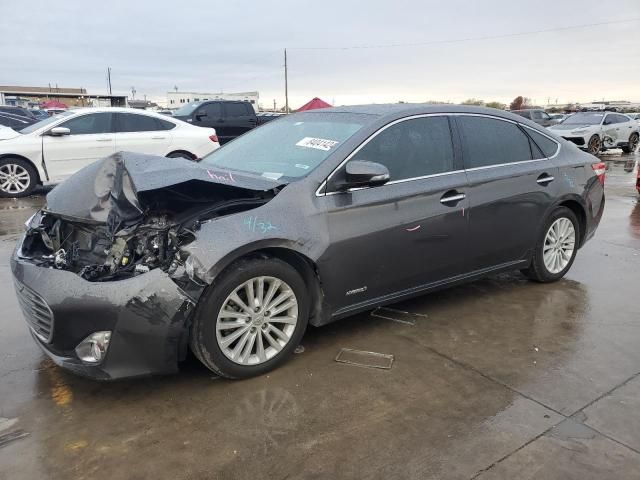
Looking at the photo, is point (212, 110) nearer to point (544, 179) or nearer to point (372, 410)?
point (544, 179)

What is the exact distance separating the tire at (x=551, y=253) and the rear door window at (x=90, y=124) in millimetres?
8217

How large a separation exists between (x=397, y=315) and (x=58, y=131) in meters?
7.90

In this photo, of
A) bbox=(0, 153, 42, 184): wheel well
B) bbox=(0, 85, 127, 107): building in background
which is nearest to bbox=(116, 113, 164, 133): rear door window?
bbox=(0, 153, 42, 184): wheel well

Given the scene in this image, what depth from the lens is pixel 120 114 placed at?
33.4 feet

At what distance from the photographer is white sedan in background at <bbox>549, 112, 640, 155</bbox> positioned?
19.1m

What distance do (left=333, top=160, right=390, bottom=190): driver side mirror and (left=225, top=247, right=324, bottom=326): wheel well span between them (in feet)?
1.75

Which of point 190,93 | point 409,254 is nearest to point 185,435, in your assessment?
point 409,254

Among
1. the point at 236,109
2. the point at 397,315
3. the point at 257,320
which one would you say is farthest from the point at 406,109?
the point at 236,109

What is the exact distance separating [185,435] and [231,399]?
388mm

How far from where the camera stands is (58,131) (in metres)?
9.57

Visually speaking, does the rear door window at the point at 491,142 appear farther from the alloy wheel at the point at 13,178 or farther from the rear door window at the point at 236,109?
the rear door window at the point at 236,109

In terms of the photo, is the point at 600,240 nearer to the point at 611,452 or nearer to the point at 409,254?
the point at 409,254

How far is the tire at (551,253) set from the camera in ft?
16.0

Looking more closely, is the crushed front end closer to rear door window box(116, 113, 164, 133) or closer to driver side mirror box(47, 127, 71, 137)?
driver side mirror box(47, 127, 71, 137)
